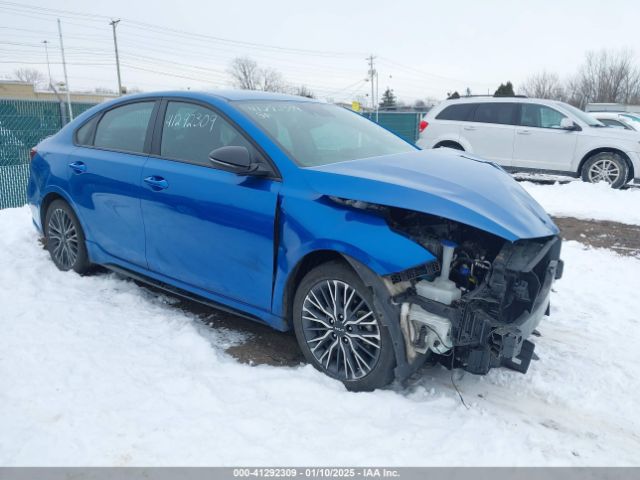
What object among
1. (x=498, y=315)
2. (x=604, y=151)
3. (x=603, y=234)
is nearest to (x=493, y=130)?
(x=604, y=151)

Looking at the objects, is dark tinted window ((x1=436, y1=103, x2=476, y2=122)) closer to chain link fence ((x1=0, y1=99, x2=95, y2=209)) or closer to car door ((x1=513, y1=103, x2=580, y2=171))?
car door ((x1=513, y1=103, x2=580, y2=171))

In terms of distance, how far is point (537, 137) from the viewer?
1068 cm

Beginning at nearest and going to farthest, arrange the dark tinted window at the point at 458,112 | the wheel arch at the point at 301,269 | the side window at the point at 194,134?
the wheel arch at the point at 301,269 → the side window at the point at 194,134 → the dark tinted window at the point at 458,112

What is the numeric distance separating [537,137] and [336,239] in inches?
362

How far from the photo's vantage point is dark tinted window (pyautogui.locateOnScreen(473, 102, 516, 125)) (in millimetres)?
11000

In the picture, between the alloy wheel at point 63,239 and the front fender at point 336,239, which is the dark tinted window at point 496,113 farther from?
the front fender at point 336,239

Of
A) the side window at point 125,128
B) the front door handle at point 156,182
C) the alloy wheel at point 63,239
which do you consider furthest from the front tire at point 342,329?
the alloy wheel at point 63,239

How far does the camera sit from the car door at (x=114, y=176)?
4059mm

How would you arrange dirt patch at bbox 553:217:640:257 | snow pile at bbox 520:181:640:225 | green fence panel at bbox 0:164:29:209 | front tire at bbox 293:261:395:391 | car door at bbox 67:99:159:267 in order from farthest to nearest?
1. green fence panel at bbox 0:164:29:209
2. snow pile at bbox 520:181:640:225
3. dirt patch at bbox 553:217:640:257
4. car door at bbox 67:99:159:267
5. front tire at bbox 293:261:395:391

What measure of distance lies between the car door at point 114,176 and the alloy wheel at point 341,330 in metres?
1.67

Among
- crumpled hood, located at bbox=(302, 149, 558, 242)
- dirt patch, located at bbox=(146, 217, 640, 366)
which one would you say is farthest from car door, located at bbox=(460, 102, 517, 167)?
crumpled hood, located at bbox=(302, 149, 558, 242)

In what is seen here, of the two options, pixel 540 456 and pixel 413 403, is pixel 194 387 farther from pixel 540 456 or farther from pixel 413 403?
pixel 540 456

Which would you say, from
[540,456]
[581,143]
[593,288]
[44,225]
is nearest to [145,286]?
[44,225]

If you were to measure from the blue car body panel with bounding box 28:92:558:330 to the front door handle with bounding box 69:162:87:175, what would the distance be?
0.09ft
